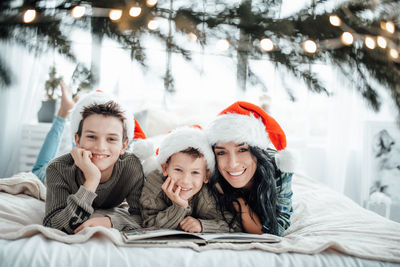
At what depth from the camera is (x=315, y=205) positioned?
154cm

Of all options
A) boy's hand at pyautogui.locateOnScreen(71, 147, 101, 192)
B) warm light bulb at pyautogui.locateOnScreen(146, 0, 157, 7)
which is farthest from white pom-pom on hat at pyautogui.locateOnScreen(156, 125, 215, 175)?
warm light bulb at pyautogui.locateOnScreen(146, 0, 157, 7)

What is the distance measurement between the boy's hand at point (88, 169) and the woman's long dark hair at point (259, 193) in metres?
0.43

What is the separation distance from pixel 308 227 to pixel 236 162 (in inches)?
16.8

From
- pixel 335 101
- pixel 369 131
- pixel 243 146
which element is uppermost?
pixel 335 101

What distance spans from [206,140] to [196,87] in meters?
1.82

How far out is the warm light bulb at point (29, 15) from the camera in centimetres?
89

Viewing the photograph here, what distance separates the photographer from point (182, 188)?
1125mm

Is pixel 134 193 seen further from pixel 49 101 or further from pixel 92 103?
pixel 49 101

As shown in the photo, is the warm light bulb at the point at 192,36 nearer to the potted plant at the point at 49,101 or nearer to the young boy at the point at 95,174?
the young boy at the point at 95,174

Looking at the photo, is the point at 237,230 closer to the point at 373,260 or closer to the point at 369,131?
the point at 373,260

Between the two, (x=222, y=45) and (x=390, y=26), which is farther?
(x=222, y=45)

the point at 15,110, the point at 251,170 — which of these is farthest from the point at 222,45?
the point at 15,110

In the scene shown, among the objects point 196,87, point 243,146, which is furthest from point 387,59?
point 196,87

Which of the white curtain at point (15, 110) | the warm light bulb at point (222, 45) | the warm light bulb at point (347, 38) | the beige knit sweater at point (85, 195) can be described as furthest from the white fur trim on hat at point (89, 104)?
the white curtain at point (15, 110)
